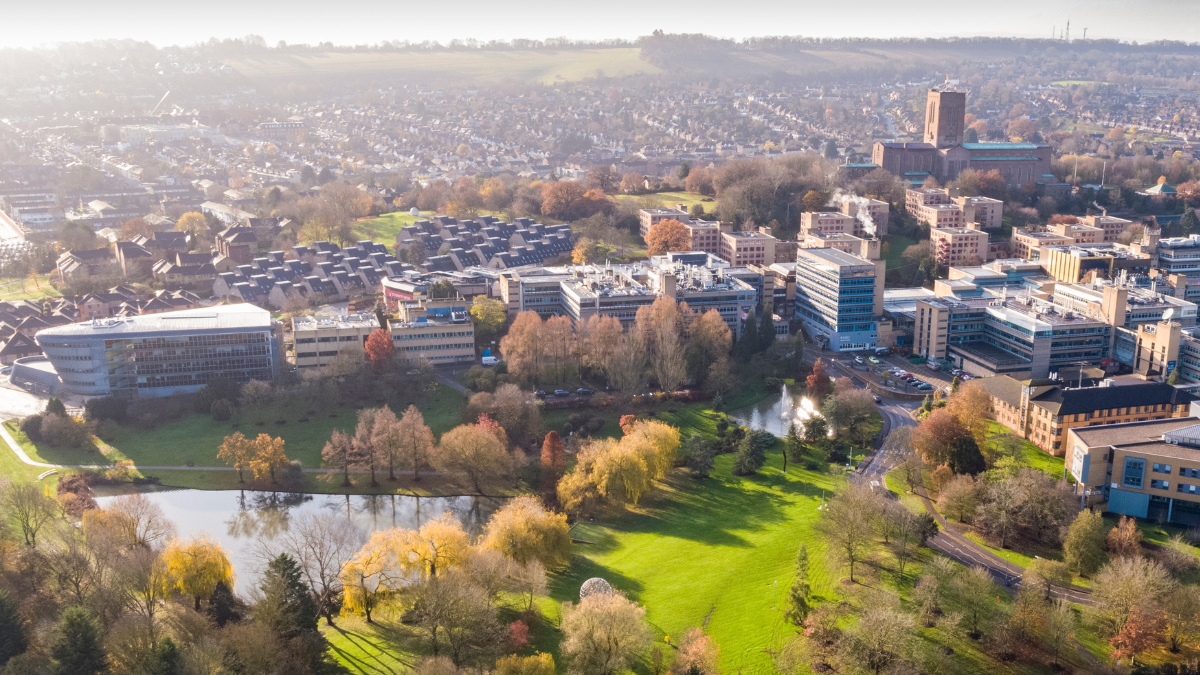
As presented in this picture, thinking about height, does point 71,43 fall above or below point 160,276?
above

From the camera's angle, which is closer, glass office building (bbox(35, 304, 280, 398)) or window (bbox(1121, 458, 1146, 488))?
window (bbox(1121, 458, 1146, 488))

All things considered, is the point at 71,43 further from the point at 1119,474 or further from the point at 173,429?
the point at 1119,474

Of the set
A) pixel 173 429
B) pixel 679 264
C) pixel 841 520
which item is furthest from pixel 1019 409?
pixel 173 429

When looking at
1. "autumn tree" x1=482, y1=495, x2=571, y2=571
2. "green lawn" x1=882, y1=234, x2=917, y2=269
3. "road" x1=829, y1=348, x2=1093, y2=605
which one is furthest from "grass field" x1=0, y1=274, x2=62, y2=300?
"green lawn" x1=882, y1=234, x2=917, y2=269

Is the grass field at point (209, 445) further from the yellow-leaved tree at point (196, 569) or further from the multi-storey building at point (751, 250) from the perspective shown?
the multi-storey building at point (751, 250)

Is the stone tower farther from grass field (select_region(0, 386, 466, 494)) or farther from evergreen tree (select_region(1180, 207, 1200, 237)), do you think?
grass field (select_region(0, 386, 466, 494))

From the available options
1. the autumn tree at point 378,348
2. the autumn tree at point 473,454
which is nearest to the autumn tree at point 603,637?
the autumn tree at point 473,454

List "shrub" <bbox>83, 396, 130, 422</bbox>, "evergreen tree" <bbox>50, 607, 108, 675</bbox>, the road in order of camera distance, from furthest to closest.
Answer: "shrub" <bbox>83, 396, 130, 422</bbox> → the road → "evergreen tree" <bbox>50, 607, 108, 675</bbox>

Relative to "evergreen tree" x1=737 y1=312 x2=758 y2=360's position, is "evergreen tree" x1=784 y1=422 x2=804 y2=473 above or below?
below
